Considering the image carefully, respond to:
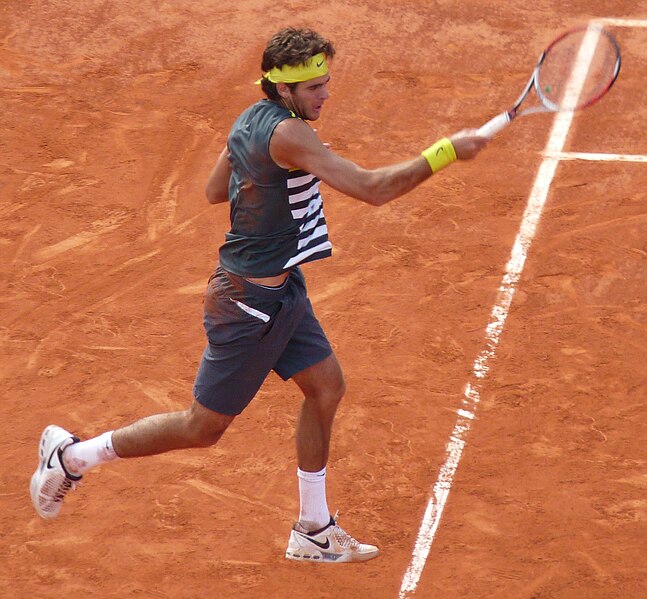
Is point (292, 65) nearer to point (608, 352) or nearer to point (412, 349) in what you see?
point (412, 349)

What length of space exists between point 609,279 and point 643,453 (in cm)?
182

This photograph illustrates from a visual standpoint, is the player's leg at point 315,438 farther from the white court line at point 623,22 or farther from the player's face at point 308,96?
the white court line at point 623,22

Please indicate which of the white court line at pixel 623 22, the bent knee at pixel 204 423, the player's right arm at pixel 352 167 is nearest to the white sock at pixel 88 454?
the bent knee at pixel 204 423

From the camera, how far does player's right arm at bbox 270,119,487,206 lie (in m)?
4.73

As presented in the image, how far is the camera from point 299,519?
5.74 metres

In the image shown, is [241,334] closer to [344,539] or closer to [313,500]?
[313,500]

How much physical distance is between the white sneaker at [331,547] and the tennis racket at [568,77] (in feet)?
7.10

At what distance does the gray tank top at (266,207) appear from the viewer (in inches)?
193

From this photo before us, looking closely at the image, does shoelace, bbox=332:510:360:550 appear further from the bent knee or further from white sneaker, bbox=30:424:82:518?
white sneaker, bbox=30:424:82:518

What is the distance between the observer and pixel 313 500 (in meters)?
5.65

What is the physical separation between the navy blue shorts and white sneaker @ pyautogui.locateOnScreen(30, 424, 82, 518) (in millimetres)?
833

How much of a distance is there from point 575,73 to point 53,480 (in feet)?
12.7

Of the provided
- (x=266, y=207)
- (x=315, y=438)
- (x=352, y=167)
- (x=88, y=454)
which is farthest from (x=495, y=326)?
(x=88, y=454)

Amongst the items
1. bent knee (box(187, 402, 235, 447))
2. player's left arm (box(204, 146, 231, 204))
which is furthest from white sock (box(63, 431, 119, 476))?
player's left arm (box(204, 146, 231, 204))
